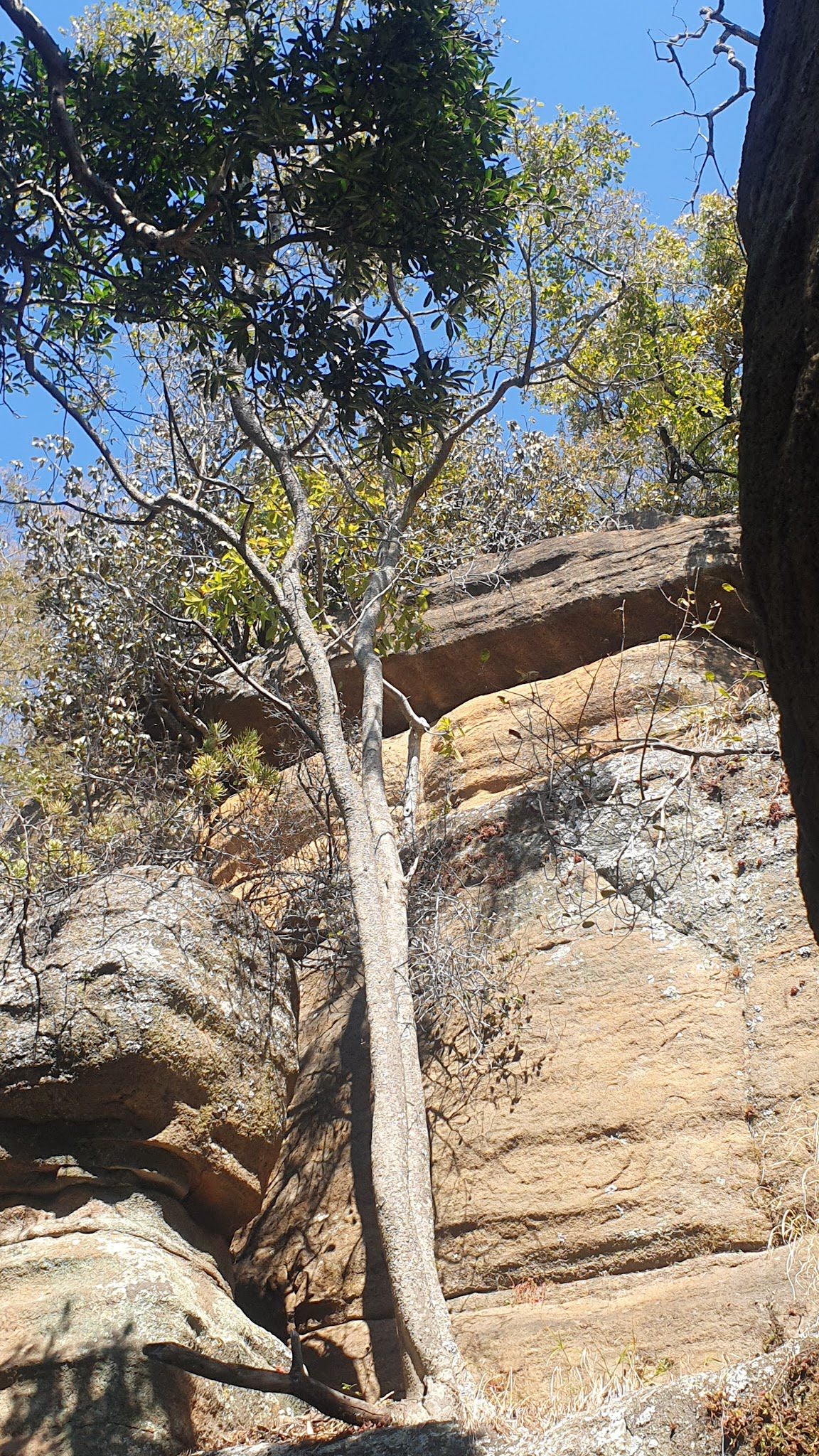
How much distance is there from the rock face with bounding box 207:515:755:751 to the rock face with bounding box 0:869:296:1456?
167 inches

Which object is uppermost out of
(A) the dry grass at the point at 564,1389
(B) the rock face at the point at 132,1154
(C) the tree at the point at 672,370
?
(C) the tree at the point at 672,370

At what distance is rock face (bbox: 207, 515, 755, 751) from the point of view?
34.9 ft

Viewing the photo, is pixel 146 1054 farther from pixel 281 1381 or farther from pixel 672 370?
pixel 672 370

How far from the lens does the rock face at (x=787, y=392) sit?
1873 mm

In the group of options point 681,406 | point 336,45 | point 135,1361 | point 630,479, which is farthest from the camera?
point 630,479

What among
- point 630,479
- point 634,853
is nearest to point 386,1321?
point 634,853

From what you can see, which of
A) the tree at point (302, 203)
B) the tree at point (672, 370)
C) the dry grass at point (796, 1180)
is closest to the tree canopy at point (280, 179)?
the tree at point (302, 203)

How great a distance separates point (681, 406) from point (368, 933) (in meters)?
8.27

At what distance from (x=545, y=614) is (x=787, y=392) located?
9282mm

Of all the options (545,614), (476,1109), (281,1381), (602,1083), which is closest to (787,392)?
(281,1381)

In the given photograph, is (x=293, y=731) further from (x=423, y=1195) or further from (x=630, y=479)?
(x=630, y=479)

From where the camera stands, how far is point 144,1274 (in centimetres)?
628

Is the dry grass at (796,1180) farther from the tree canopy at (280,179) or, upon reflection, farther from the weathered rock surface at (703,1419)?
the tree canopy at (280,179)

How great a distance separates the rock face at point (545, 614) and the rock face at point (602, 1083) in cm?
138
